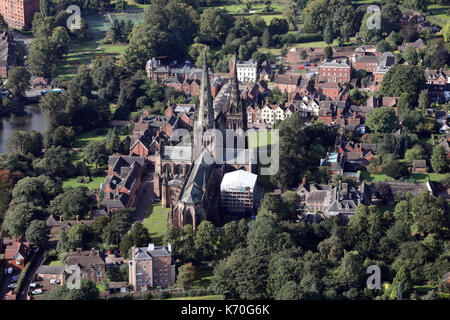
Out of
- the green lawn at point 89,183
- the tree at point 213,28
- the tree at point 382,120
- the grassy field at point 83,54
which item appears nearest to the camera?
the green lawn at point 89,183

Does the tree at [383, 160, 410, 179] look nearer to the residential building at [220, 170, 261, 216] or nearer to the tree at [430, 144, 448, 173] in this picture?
the tree at [430, 144, 448, 173]

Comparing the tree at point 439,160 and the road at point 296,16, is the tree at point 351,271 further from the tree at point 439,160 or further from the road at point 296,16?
the road at point 296,16

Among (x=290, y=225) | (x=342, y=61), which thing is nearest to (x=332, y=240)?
(x=290, y=225)

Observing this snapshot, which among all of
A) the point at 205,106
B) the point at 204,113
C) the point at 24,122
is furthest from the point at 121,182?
the point at 24,122

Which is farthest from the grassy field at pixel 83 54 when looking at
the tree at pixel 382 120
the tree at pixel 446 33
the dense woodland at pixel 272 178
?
the tree at pixel 446 33

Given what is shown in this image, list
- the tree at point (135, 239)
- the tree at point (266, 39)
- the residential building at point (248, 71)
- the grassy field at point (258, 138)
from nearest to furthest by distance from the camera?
1. the tree at point (135, 239)
2. the grassy field at point (258, 138)
3. the residential building at point (248, 71)
4. the tree at point (266, 39)

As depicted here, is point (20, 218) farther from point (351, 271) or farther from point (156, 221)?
point (351, 271)
